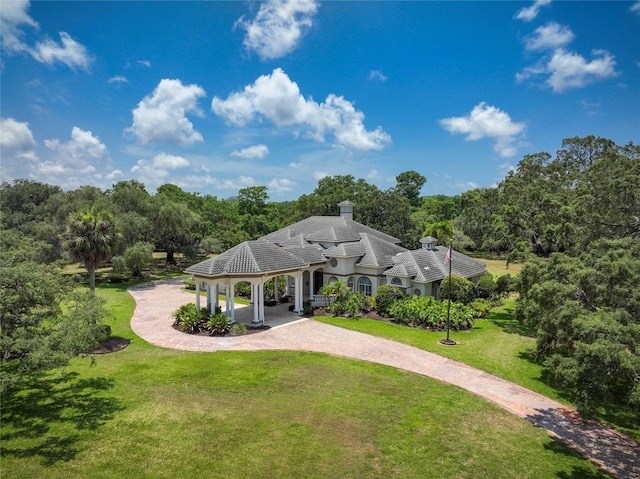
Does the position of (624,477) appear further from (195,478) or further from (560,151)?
(560,151)

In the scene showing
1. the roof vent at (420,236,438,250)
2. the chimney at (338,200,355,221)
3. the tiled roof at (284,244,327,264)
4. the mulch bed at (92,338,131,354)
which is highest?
the chimney at (338,200,355,221)

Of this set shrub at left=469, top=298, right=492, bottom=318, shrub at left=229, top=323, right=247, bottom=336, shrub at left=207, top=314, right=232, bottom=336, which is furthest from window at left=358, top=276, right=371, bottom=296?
shrub at left=207, top=314, right=232, bottom=336

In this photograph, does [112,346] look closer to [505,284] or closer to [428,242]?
[505,284]

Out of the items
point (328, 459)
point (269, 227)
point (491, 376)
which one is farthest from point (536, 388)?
point (269, 227)

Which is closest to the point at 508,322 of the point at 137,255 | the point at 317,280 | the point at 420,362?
the point at 420,362

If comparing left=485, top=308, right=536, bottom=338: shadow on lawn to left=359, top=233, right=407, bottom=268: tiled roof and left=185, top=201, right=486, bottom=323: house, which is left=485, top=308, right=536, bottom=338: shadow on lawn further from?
left=359, top=233, right=407, bottom=268: tiled roof

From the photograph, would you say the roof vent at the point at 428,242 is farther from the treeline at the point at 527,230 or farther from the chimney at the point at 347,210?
the chimney at the point at 347,210

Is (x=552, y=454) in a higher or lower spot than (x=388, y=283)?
lower
